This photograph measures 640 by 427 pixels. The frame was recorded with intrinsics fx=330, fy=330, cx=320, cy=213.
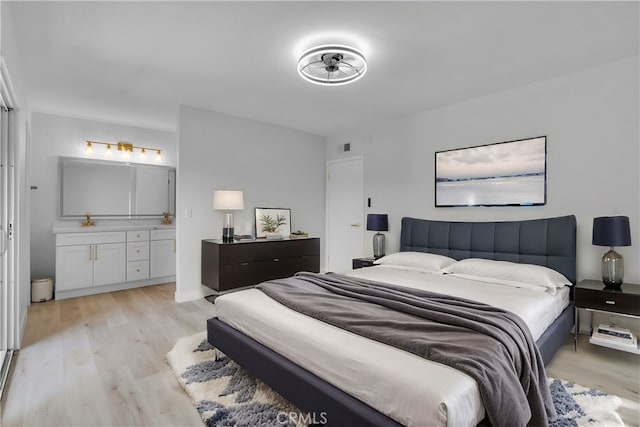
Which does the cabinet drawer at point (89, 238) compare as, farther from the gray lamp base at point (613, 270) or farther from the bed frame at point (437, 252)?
the gray lamp base at point (613, 270)

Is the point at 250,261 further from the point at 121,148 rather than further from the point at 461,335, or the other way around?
the point at 461,335

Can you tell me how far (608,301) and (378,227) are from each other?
2386mm

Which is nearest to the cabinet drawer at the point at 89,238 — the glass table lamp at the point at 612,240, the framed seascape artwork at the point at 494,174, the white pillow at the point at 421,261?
the white pillow at the point at 421,261

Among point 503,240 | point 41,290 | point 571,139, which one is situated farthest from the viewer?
point 41,290

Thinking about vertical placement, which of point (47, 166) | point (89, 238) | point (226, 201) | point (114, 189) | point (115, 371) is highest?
point (47, 166)

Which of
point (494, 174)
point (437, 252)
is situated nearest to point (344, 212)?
point (437, 252)

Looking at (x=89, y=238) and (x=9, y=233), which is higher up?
(x=9, y=233)

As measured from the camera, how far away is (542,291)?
2600 mm

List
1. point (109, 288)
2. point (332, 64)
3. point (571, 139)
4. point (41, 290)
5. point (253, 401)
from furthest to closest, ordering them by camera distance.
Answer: point (109, 288) → point (41, 290) → point (571, 139) → point (332, 64) → point (253, 401)

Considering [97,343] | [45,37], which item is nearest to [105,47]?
[45,37]

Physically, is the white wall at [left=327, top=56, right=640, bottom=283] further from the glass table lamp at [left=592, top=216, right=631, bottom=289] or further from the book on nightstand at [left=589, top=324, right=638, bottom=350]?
the book on nightstand at [left=589, top=324, right=638, bottom=350]

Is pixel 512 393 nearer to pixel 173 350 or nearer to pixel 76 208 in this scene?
pixel 173 350

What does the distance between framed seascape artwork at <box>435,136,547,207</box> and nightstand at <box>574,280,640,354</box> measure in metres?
0.96

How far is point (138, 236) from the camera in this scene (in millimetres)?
4746
